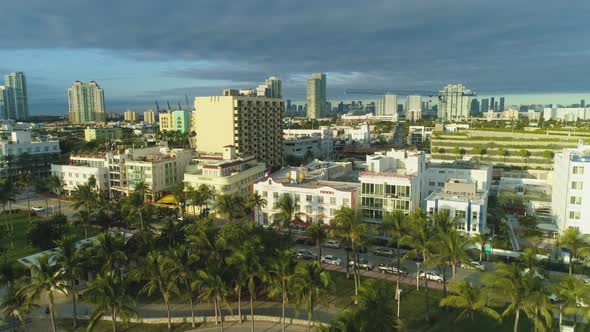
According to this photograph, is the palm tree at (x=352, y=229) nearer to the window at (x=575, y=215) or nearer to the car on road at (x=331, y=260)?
the car on road at (x=331, y=260)

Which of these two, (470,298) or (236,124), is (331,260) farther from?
(236,124)

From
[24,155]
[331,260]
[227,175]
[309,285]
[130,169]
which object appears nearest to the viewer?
[309,285]

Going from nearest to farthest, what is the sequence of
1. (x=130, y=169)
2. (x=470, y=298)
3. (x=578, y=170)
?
(x=470, y=298) → (x=578, y=170) → (x=130, y=169)

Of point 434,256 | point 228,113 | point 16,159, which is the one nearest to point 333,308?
point 434,256

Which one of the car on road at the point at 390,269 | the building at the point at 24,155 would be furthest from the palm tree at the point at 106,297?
the building at the point at 24,155

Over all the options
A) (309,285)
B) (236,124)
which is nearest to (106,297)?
(309,285)

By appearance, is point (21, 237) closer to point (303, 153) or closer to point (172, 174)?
point (172, 174)
